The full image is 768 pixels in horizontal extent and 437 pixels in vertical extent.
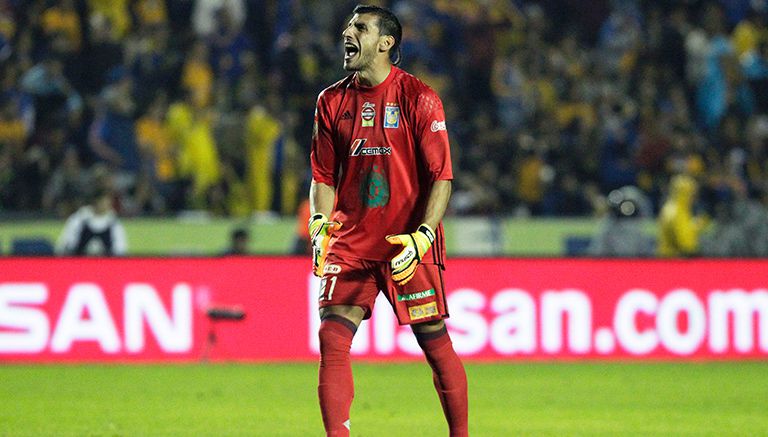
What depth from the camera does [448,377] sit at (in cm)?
596

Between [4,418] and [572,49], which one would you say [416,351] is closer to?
[4,418]

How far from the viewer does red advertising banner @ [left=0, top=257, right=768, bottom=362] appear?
12672mm

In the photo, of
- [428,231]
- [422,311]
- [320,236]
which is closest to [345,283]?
[320,236]

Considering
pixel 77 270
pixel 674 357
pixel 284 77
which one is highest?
pixel 284 77

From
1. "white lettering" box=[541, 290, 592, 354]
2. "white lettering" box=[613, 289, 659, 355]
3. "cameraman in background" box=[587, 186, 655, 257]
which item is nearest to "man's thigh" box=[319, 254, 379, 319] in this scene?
"white lettering" box=[541, 290, 592, 354]

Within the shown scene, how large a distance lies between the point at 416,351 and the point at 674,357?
2.49 metres

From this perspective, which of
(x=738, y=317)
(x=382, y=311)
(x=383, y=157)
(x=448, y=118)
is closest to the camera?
(x=383, y=157)

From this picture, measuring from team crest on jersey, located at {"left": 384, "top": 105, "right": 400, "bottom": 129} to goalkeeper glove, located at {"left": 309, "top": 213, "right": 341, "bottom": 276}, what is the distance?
0.49 metres

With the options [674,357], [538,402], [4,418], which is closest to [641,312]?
[674,357]

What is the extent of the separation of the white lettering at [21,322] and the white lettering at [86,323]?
14 cm

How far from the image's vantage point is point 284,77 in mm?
16844

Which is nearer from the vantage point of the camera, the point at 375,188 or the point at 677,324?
the point at 375,188

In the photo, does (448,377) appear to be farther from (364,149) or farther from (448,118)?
(448,118)

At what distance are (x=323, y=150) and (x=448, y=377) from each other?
3.77 ft
